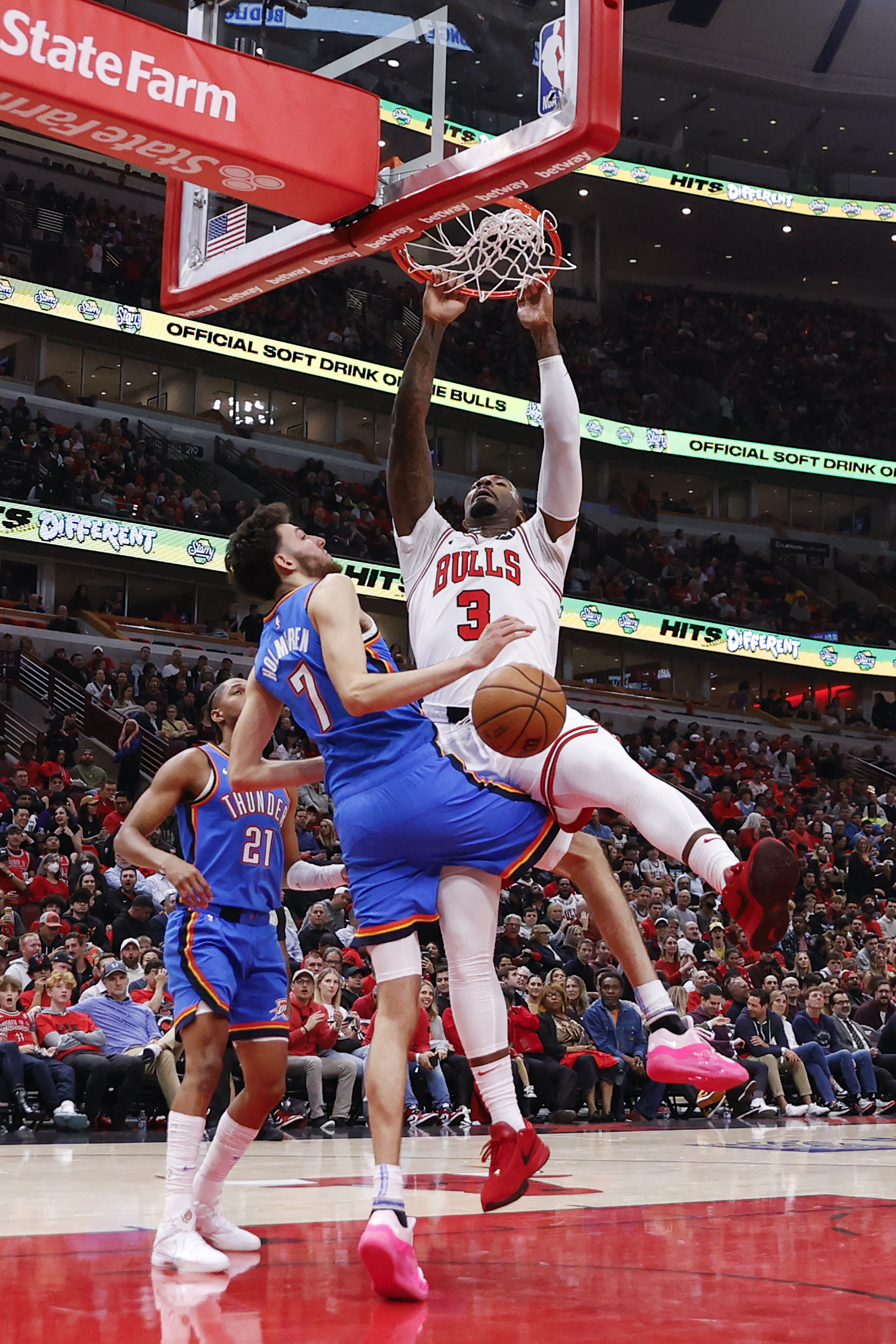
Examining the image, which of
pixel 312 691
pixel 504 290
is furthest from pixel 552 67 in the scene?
pixel 312 691

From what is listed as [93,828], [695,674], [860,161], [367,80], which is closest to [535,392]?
[695,674]

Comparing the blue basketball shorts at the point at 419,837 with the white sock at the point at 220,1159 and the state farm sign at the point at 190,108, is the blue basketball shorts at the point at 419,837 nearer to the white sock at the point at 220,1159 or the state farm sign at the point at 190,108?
the white sock at the point at 220,1159

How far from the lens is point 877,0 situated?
3038cm

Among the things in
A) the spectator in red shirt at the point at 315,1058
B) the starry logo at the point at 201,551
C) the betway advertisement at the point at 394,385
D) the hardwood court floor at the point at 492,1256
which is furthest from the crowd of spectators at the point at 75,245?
the hardwood court floor at the point at 492,1256

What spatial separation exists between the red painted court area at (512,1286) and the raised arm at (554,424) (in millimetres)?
2364

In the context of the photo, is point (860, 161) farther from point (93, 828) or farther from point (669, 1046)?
point (669, 1046)

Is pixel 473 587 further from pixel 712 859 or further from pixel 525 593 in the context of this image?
pixel 712 859

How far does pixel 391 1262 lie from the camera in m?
3.37

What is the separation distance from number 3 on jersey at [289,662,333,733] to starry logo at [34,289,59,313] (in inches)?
893

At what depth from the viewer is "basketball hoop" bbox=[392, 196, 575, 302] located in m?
5.09

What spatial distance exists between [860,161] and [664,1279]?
1421 inches

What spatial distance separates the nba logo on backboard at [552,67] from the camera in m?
4.99

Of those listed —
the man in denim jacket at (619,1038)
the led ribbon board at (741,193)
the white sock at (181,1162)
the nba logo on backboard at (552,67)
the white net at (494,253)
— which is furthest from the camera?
the led ribbon board at (741,193)

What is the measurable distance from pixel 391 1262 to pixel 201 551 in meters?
21.8
